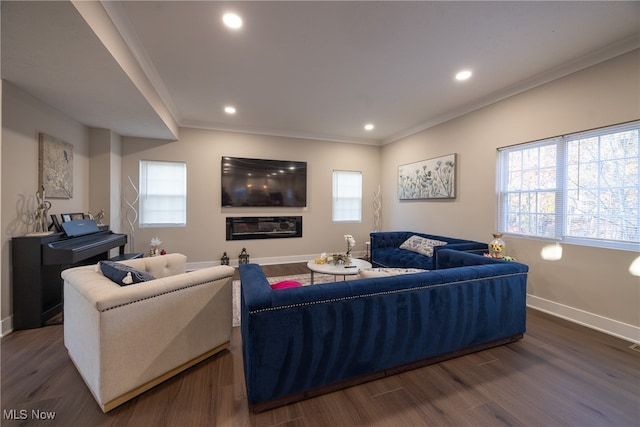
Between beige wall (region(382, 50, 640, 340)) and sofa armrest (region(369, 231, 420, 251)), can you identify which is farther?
sofa armrest (region(369, 231, 420, 251))

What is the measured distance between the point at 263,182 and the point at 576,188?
4.73m

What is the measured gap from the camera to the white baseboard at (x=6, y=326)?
2295 mm

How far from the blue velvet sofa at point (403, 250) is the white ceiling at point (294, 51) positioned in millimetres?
2127

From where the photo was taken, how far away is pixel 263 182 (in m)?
5.12

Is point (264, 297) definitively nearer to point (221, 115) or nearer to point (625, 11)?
point (625, 11)

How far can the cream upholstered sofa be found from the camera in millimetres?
1425

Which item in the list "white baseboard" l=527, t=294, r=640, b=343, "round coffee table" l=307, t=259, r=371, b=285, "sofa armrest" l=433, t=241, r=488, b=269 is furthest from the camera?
"sofa armrest" l=433, t=241, r=488, b=269

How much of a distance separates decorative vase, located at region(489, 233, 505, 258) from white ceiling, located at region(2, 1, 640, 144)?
76.8 inches

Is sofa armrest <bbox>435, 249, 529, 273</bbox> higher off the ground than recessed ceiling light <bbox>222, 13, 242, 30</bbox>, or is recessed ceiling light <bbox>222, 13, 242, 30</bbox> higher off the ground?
recessed ceiling light <bbox>222, 13, 242, 30</bbox>

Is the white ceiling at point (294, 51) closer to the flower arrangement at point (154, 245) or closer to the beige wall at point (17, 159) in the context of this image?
the beige wall at point (17, 159)

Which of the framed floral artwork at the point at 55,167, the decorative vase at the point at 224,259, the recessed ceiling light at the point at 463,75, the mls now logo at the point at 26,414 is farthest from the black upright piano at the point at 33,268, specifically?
the recessed ceiling light at the point at 463,75

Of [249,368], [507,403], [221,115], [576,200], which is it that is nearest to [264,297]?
[249,368]

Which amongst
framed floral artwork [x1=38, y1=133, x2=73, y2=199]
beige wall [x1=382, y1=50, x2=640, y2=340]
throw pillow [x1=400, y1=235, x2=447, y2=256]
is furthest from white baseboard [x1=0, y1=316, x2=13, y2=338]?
beige wall [x1=382, y1=50, x2=640, y2=340]

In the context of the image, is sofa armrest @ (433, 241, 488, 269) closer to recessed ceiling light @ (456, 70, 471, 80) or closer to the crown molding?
recessed ceiling light @ (456, 70, 471, 80)
